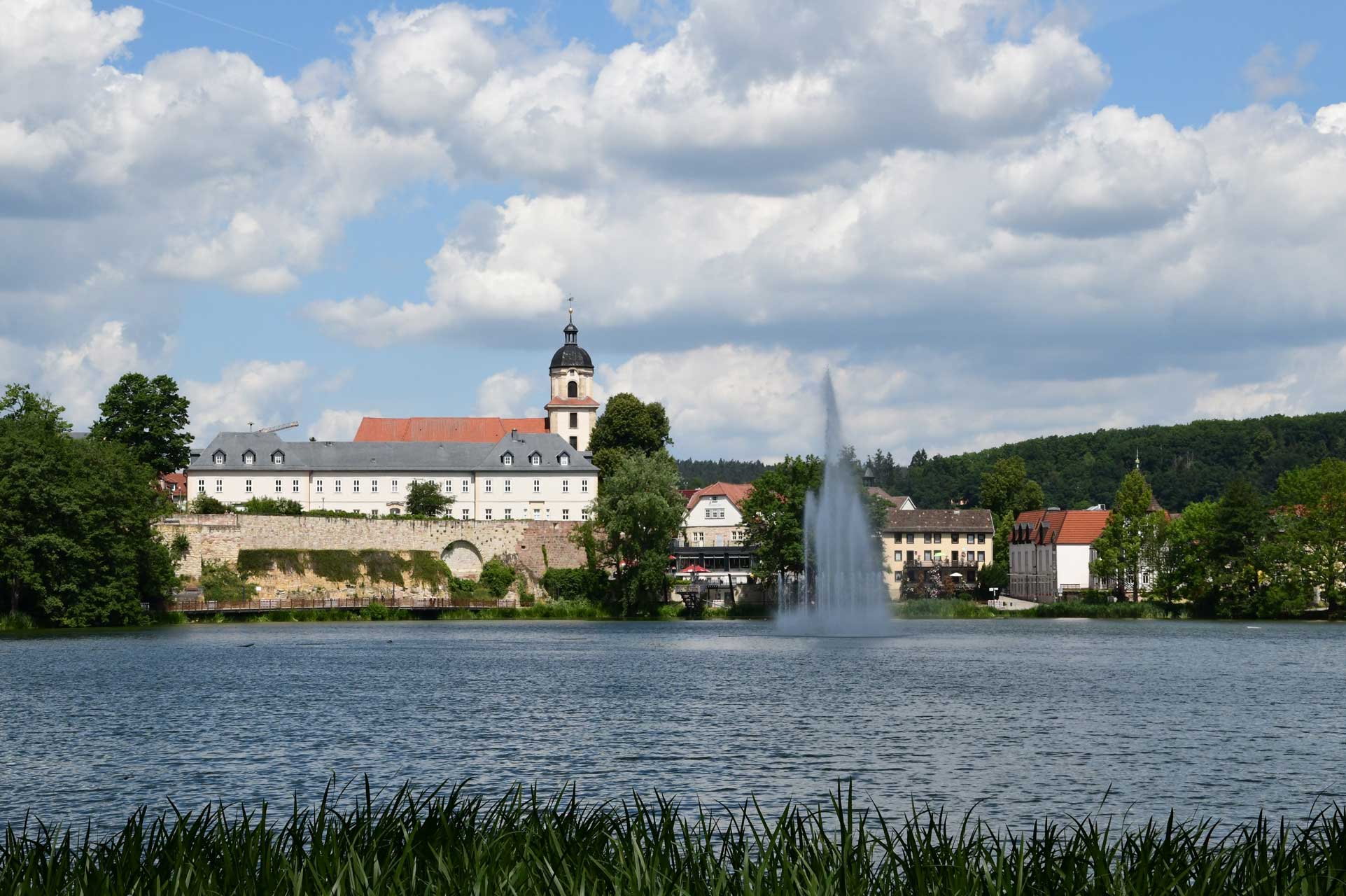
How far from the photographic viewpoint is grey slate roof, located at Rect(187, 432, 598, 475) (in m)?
119

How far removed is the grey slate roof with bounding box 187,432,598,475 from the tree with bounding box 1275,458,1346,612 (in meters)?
54.6

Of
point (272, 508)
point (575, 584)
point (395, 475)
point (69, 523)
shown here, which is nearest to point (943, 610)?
point (575, 584)

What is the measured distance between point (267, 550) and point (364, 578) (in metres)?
6.57

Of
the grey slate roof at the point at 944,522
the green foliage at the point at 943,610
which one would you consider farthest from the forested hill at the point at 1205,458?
the green foliage at the point at 943,610

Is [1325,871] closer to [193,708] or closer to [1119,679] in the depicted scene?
[193,708]

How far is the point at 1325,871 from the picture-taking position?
351 inches

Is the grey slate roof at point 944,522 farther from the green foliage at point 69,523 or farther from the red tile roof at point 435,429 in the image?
the green foliage at point 69,523

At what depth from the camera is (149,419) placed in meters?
97.2

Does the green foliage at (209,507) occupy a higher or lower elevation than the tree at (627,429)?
lower

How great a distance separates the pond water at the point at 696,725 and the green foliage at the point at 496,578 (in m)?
41.9

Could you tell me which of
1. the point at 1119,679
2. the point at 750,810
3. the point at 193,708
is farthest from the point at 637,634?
the point at 750,810

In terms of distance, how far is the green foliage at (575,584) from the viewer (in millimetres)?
96062

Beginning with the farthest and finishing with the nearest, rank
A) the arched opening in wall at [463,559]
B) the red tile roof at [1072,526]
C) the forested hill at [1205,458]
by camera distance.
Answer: the forested hill at [1205,458] < the red tile roof at [1072,526] < the arched opening in wall at [463,559]

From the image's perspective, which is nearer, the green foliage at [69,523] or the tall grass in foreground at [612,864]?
the tall grass in foreground at [612,864]
